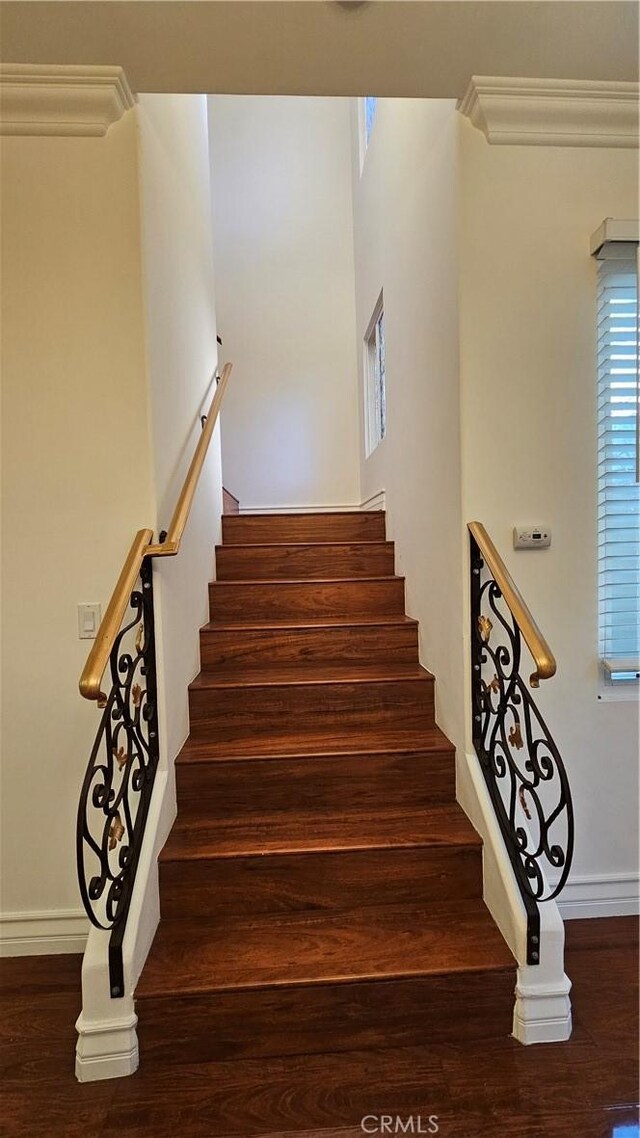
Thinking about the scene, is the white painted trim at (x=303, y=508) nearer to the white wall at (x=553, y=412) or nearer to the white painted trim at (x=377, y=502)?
the white painted trim at (x=377, y=502)

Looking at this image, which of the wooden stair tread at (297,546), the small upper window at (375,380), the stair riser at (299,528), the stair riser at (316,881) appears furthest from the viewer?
the small upper window at (375,380)

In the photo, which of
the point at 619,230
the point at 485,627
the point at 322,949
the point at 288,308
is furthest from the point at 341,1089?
the point at 288,308

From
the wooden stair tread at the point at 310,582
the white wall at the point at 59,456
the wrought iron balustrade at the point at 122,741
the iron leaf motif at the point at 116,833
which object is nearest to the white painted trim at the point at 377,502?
the wooden stair tread at the point at 310,582

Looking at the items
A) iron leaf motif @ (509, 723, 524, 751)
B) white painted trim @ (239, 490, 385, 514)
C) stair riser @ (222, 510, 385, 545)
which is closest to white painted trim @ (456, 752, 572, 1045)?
iron leaf motif @ (509, 723, 524, 751)

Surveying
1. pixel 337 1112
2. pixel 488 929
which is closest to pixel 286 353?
pixel 488 929

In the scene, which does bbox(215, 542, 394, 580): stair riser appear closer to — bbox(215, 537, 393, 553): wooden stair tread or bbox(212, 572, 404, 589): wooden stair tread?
bbox(215, 537, 393, 553): wooden stair tread

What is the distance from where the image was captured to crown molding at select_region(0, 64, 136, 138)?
5.25 ft

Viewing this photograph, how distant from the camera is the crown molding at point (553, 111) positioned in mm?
1696

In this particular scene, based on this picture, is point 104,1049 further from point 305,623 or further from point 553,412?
point 553,412

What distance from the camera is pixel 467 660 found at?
1.85m

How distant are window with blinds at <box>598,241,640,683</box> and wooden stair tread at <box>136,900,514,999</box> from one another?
0.95 meters

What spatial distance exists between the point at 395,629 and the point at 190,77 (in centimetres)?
205

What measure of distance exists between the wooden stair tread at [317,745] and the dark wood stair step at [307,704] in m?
0.04

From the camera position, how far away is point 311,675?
2.27 metres
